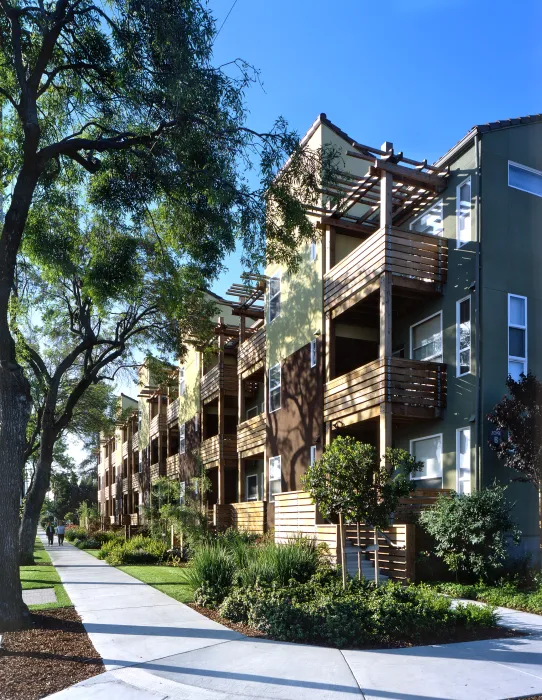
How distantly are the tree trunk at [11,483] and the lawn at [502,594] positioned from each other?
7318mm

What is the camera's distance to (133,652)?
7.86 metres

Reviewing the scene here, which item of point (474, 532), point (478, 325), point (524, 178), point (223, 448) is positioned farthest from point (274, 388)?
point (474, 532)

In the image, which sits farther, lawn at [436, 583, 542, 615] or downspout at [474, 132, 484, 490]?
downspout at [474, 132, 484, 490]

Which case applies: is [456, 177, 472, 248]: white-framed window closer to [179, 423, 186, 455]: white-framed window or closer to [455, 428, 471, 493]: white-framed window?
[455, 428, 471, 493]: white-framed window

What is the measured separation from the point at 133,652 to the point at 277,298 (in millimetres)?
16118

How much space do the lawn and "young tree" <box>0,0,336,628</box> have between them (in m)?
7.09

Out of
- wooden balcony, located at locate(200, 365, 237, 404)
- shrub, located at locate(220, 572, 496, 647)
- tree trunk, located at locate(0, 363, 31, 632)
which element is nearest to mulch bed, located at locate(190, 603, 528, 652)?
shrub, located at locate(220, 572, 496, 647)

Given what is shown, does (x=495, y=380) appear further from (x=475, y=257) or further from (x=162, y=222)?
(x=162, y=222)

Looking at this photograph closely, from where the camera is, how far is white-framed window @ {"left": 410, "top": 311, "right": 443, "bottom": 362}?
16219mm

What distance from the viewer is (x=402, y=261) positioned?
15523mm

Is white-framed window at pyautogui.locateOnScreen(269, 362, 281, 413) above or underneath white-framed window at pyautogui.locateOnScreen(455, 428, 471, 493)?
above

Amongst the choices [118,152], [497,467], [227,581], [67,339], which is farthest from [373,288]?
[67,339]

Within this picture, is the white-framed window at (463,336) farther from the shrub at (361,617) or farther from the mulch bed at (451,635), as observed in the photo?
the mulch bed at (451,635)

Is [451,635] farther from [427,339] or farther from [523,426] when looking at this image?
[427,339]
